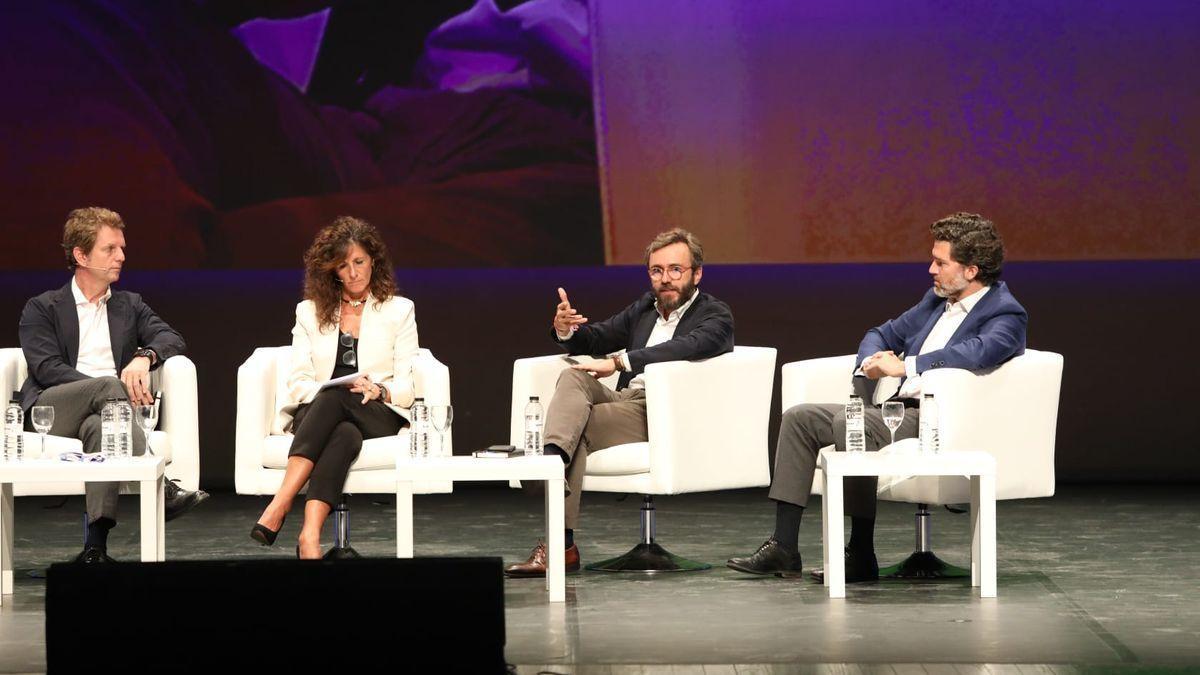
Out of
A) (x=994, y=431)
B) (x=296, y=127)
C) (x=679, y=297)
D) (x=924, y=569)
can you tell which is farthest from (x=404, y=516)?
(x=296, y=127)

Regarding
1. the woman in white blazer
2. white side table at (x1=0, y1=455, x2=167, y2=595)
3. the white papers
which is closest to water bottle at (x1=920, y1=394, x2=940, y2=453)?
the woman in white blazer

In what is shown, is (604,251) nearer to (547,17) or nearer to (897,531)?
(547,17)

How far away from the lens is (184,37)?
7.63 meters

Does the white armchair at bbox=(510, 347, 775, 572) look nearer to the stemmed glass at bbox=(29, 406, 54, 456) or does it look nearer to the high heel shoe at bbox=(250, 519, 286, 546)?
the high heel shoe at bbox=(250, 519, 286, 546)

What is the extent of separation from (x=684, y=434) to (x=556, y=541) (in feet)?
2.33

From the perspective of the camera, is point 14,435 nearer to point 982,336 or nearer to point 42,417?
point 42,417

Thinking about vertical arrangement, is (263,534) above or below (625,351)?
below

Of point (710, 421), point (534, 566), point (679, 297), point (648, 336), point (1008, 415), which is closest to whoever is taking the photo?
point (1008, 415)

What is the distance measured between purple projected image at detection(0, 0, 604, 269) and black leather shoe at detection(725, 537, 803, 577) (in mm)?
2722

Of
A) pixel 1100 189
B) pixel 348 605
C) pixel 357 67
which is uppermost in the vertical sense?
pixel 357 67

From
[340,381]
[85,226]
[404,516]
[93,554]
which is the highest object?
[85,226]

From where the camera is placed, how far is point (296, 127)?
7.66m

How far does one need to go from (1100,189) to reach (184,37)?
4133mm

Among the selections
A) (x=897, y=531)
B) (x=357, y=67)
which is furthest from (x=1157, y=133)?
(x=357, y=67)
